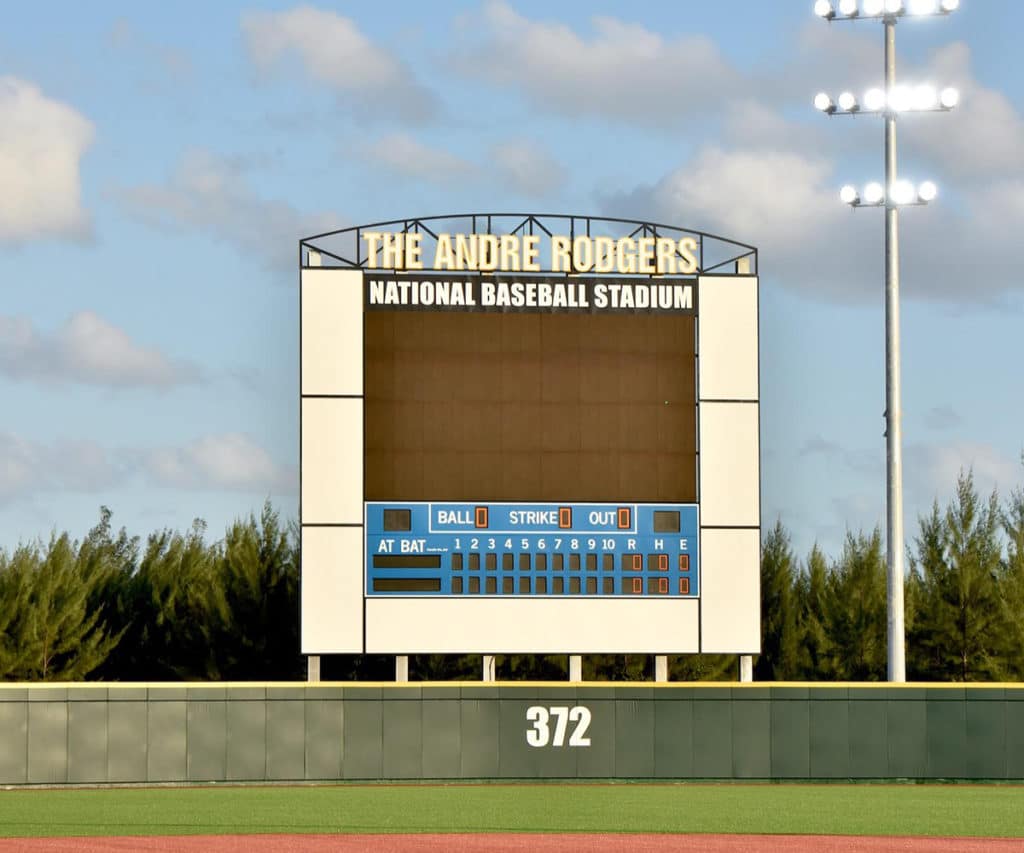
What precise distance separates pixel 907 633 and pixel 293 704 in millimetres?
18813

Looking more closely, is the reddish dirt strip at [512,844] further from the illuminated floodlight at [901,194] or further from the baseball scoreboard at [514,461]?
the illuminated floodlight at [901,194]

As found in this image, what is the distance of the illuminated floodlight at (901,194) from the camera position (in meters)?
30.1

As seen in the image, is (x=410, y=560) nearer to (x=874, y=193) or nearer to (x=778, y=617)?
(x=874, y=193)

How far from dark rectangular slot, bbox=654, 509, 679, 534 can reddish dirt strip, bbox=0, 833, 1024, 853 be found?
8.02 metres

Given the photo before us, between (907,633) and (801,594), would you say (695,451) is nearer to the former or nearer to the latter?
(907,633)

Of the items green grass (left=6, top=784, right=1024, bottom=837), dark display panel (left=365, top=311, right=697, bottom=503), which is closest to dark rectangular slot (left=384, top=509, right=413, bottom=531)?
dark display panel (left=365, top=311, right=697, bottom=503)

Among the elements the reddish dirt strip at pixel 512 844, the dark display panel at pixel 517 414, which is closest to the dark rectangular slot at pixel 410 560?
the dark display panel at pixel 517 414

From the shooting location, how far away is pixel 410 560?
91.2 feet

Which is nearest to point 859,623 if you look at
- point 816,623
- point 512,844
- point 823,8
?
point 816,623

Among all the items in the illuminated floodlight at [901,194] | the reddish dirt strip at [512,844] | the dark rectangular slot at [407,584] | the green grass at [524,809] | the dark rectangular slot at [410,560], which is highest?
the illuminated floodlight at [901,194]

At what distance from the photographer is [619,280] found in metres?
28.7

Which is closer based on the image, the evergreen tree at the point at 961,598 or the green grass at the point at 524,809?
the green grass at the point at 524,809

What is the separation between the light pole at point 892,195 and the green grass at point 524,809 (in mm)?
3429

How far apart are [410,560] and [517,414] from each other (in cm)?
281
